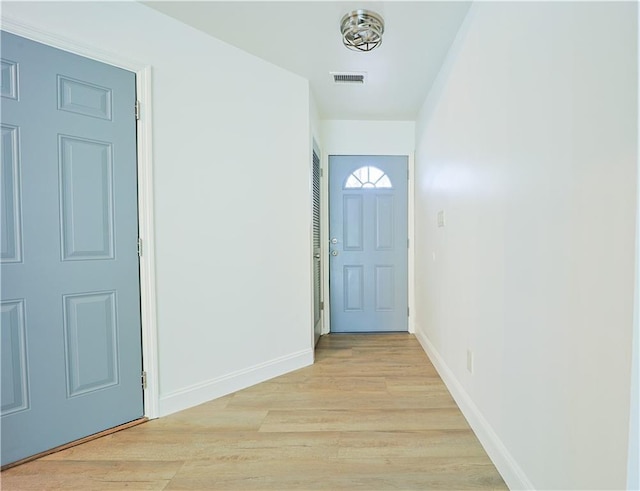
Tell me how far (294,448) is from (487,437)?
3.16 feet

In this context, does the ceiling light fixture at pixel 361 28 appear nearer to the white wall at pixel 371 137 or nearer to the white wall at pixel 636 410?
the white wall at pixel 371 137

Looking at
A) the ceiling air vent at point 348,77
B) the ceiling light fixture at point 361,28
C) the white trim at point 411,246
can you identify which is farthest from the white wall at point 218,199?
the white trim at point 411,246

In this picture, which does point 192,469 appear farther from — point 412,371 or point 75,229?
point 412,371

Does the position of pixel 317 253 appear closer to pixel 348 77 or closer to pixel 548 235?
pixel 348 77

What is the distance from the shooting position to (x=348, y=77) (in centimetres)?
260

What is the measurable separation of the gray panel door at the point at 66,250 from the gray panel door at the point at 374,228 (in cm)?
222

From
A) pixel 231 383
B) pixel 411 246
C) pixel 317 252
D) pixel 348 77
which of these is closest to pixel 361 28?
pixel 348 77

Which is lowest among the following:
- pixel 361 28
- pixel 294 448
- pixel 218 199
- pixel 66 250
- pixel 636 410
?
pixel 294 448

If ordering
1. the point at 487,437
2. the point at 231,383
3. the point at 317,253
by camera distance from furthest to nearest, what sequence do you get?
the point at 317,253 < the point at 231,383 < the point at 487,437

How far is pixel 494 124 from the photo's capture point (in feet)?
4.91

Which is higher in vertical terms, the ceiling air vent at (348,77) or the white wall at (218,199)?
the ceiling air vent at (348,77)

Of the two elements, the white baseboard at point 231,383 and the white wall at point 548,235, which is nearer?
the white wall at point 548,235

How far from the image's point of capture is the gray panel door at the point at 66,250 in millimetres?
1482

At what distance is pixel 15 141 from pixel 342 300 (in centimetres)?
298
